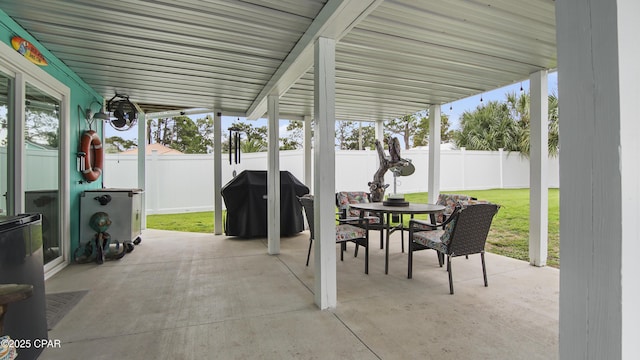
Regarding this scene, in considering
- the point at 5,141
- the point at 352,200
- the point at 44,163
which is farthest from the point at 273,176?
the point at 5,141

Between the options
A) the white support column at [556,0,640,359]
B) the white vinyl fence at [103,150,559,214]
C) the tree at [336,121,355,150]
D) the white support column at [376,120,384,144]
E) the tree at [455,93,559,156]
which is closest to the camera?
the white support column at [556,0,640,359]

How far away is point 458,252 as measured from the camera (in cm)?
311

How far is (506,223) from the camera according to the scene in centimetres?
667

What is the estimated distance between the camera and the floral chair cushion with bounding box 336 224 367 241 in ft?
11.8

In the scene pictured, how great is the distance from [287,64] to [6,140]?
110 inches

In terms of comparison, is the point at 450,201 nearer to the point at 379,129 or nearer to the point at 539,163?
the point at 539,163

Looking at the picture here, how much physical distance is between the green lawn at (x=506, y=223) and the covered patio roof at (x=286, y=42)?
2609 mm

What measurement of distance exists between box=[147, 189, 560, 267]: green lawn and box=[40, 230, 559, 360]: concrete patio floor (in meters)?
0.99

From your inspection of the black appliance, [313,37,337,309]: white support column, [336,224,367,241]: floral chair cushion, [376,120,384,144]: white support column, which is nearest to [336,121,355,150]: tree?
[376,120,384,144]: white support column

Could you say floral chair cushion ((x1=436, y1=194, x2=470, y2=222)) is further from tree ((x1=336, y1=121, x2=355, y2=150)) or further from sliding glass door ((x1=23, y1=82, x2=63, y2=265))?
tree ((x1=336, y1=121, x2=355, y2=150))

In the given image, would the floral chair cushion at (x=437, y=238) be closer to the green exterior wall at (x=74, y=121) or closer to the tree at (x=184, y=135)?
the green exterior wall at (x=74, y=121)

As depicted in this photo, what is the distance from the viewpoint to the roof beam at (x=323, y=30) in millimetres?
2211

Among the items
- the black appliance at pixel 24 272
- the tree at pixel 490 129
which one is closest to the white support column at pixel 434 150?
the black appliance at pixel 24 272

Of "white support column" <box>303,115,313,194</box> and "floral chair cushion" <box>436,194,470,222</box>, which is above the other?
"white support column" <box>303,115,313,194</box>
